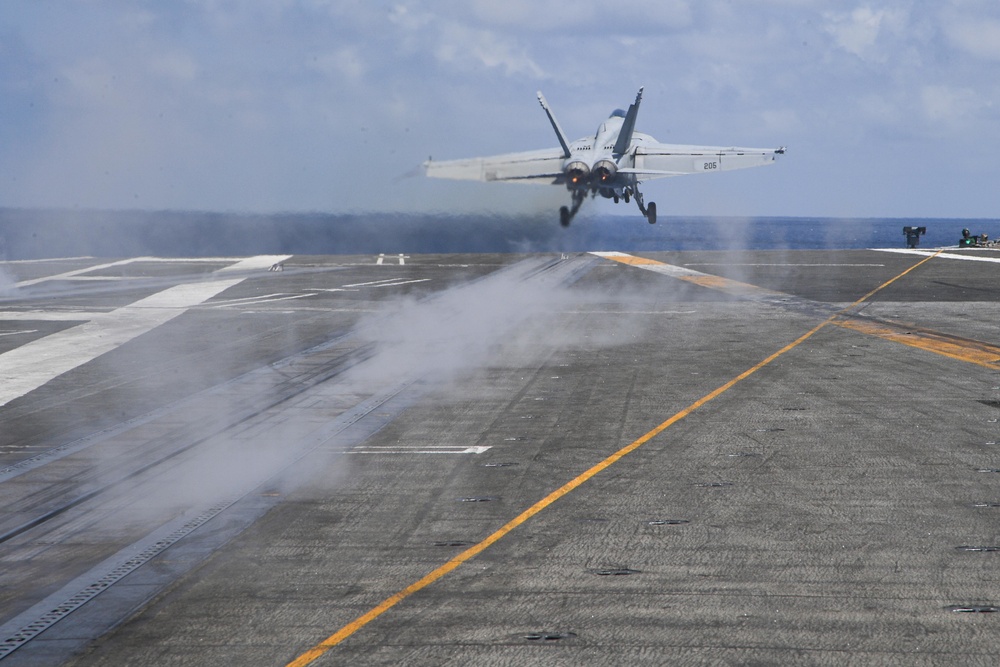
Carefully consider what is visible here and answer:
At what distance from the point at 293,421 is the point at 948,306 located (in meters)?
29.1

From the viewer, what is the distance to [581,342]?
29.7m

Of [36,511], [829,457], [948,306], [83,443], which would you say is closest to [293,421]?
[83,443]

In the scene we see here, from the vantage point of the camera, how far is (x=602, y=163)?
5206 centimetres

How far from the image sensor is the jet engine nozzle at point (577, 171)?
5153 centimetres

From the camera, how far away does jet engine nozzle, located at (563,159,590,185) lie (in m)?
51.5

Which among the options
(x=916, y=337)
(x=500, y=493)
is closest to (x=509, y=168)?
(x=916, y=337)

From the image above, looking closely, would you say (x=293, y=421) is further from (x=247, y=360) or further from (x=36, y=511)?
(x=247, y=360)

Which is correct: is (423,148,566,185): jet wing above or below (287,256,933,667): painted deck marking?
above

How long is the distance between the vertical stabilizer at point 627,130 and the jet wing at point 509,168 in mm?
3614

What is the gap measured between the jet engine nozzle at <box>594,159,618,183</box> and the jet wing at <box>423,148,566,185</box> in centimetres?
291

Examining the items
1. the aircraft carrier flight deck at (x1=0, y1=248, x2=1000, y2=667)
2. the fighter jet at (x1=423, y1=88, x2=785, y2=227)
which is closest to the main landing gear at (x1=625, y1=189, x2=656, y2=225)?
the fighter jet at (x1=423, y1=88, x2=785, y2=227)

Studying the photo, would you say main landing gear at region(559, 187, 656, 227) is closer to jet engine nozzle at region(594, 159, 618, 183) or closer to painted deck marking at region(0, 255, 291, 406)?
jet engine nozzle at region(594, 159, 618, 183)

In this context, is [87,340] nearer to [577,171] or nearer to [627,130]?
[577,171]

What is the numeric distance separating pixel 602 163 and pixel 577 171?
156 centimetres
